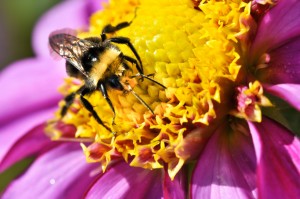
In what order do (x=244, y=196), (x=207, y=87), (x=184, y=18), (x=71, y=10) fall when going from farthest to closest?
(x=71, y=10) < (x=184, y=18) < (x=207, y=87) < (x=244, y=196)

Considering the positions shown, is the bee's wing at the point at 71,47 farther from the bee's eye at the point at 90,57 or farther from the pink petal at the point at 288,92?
the pink petal at the point at 288,92

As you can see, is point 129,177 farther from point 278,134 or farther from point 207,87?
point 278,134

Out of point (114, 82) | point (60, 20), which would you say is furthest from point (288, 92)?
point (60, 20)

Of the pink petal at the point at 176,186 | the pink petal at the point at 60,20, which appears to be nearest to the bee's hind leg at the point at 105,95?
the pink petal at the point at 176,186

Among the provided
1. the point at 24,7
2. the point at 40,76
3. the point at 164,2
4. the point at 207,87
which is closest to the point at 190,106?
the point at 207,87

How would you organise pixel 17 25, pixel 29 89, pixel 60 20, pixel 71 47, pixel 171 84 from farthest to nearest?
1. pixel 17 25
2. pixel 60 20
3. pixel 29 89
4. pixel 71 47
5. pixel 171 84

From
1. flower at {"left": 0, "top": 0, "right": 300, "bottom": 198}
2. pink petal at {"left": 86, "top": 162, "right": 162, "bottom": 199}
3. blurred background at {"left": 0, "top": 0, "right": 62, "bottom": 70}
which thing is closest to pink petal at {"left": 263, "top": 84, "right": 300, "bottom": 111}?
flower at {"left": 0, "top": 0, "right": 300, "bottom": 198}

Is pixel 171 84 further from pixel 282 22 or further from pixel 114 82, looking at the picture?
pixel 282 22
